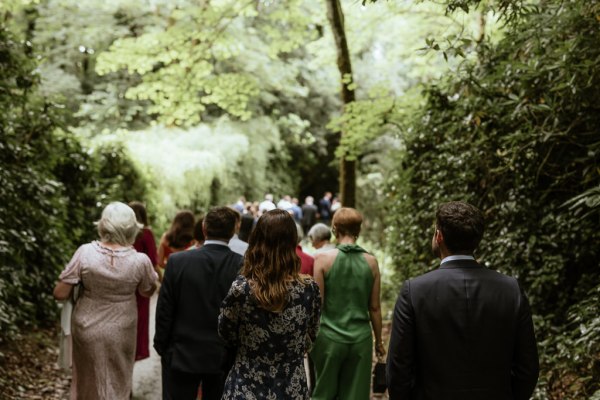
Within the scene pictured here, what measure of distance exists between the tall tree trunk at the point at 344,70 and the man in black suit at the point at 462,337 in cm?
1056

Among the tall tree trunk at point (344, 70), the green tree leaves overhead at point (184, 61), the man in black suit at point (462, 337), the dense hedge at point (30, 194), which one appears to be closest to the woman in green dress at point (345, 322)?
the man in black suit at point (462, 337)

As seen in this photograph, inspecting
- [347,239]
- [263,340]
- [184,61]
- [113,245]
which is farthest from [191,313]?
[184,61]

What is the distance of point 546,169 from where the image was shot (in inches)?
285

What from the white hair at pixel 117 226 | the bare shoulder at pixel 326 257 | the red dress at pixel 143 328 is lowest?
the red dress at pixel 143 328

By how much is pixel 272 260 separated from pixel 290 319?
356mm

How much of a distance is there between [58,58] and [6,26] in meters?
18.1

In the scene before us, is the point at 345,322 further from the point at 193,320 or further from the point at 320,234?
the point at 320,234

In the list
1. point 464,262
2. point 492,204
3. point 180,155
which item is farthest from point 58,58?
point 464,262

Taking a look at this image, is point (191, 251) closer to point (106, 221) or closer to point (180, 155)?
point (106, 221)

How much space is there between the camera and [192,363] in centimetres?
490

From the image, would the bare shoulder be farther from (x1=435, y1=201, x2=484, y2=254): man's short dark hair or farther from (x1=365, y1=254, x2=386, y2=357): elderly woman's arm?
(x1=435, y1=201, x2=484, y2=254): man's short dark hair

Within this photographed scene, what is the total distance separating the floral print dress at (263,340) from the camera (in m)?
3.92

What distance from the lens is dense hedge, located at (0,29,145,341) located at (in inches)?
325

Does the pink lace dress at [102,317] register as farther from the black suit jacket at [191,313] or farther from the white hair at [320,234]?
the white hair at [320,234]
